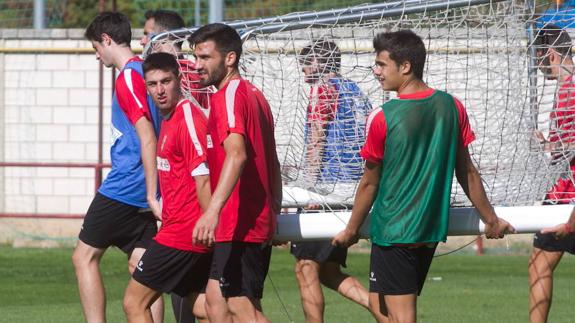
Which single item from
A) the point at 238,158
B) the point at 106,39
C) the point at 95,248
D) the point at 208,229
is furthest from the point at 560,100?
the point at 95,248

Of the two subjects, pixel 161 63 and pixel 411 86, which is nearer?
pixel 411 86

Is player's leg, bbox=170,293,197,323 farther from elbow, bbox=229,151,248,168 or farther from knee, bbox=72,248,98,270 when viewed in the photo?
elbow, bbox=229,151,248,168

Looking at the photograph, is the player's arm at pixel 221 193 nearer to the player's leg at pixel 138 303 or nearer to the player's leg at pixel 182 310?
the player's leg at pixel 138 303

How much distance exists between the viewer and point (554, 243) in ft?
29.6

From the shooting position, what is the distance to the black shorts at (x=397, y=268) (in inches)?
262

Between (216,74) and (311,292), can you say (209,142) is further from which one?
(311,292)

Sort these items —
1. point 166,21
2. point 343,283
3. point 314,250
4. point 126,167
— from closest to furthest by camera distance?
point 126,167
point 166,21
point 314,250
point 343,283

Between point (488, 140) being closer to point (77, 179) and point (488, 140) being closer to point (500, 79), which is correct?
point (500, 79)

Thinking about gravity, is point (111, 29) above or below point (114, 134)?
above

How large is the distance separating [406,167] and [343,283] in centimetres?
293

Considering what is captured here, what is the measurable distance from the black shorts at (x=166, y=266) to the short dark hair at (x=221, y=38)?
3.90ft

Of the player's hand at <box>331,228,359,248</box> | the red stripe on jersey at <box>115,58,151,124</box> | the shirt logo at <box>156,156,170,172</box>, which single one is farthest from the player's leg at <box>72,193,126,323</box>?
the player's hand at <box>331,228,359,248</box>

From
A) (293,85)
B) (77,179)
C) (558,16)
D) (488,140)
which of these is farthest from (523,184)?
(77,179)

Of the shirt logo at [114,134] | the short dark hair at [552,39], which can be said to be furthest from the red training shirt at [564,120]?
the shirt logo at [114,134]
